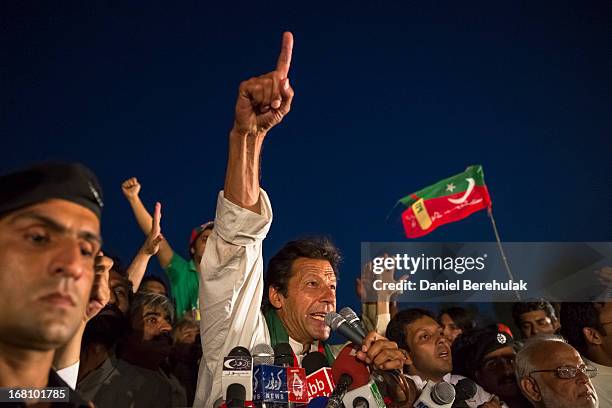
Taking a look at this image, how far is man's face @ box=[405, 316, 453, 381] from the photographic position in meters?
3.69

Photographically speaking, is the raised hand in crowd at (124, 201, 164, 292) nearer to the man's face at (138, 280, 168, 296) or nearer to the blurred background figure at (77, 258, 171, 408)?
the man's face at (138, 280, 168, 296)

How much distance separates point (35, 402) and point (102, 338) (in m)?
1.75

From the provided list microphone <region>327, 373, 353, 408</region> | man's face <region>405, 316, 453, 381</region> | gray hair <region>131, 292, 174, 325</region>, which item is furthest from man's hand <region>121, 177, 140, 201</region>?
microphone <region>327, 373, 353, 408</region>

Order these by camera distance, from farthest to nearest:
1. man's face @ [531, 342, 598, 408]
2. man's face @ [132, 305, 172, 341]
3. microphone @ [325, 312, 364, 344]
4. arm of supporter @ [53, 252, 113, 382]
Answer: man's face @ [132, 305, 172, 341], man's face @ [531, 342, 598, 408], microphone @ [325, 312, 364, 344], arm of supporter @ [53, 252, 113, 382]

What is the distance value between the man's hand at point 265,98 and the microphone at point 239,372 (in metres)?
0.73

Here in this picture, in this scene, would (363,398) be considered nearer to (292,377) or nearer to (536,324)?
(292,377)

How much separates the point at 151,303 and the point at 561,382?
1889 mm

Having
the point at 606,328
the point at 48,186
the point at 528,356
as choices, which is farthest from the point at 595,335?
the point at 48,186

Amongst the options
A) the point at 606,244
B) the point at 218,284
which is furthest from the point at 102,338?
the point at 606,244

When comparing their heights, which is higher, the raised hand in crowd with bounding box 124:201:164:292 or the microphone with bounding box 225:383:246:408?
the raised hand in crowd with bounding box 124:201:164:292

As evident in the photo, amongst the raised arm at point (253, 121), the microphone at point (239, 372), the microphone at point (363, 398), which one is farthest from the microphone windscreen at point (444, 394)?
the raised arm at point (253, 121)

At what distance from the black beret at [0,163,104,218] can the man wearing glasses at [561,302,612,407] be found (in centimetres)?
305

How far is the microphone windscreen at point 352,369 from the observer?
190 centimetres

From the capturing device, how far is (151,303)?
3.37 meters
